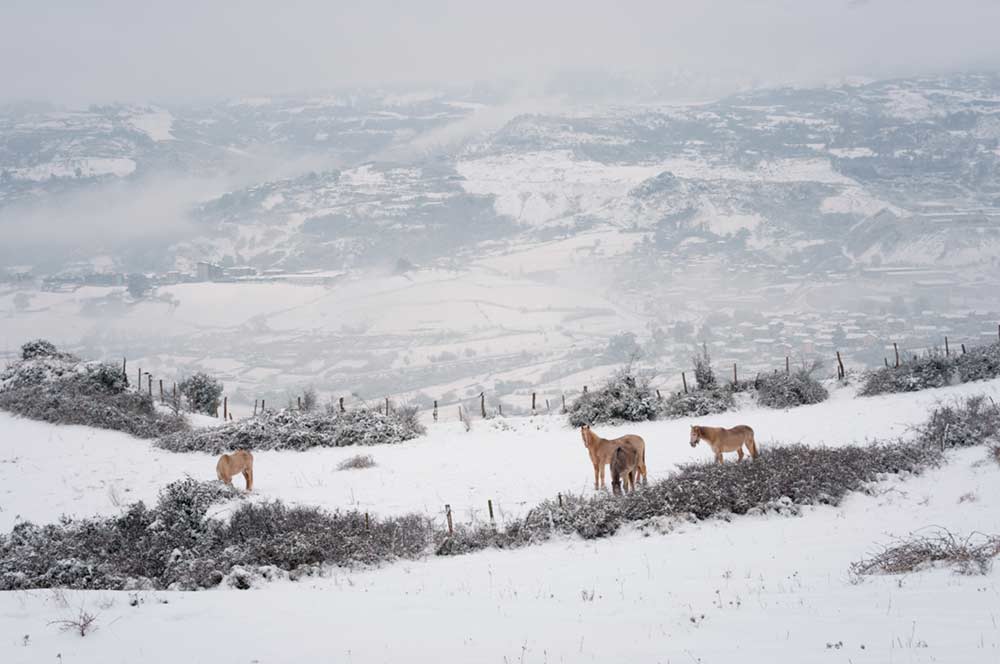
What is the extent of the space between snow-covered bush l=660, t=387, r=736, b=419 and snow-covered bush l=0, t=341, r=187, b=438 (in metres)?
18.6

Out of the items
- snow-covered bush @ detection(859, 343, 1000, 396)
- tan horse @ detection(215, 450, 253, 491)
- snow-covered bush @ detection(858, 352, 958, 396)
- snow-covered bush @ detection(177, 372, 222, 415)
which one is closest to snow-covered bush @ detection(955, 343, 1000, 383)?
snow-covered bush @ detection(859, 343, 1000, 396)

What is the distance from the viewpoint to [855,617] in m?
7.32

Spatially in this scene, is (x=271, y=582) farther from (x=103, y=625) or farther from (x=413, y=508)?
(x=413, y=508)

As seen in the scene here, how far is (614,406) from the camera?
28172 millimetres


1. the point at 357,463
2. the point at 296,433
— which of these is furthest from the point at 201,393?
the point at 357,463

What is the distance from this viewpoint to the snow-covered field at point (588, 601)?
7.10 meters

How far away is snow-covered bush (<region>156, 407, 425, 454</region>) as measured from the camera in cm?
2600

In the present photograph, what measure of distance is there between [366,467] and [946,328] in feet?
701

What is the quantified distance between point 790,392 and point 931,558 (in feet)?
63.4

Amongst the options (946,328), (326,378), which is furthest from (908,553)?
(946,328)

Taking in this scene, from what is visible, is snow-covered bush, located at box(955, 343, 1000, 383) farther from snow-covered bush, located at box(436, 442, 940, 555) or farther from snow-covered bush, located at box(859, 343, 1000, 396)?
Result: snow-covered bush, located at box(436, 442, 940, 555)

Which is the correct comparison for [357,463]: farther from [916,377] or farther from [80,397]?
[916,377]

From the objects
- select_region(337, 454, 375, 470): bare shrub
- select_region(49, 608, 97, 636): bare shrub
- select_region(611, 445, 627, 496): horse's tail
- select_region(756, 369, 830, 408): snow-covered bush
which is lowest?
select_region(756, 369, 830, 408): snow-covered bush

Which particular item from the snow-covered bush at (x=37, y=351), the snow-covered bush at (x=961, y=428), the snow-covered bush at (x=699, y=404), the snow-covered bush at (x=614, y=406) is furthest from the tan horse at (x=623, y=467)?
the snow-covered bush at (x=37, y=351)
